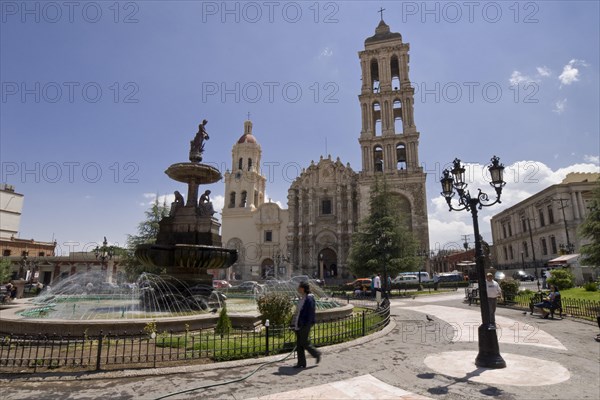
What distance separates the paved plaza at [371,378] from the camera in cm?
447

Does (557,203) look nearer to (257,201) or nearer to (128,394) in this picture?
(257,201)

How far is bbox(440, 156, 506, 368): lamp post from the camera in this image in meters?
5.94

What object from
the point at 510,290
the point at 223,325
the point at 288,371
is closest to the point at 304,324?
the point at 288,371

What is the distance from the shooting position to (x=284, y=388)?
4668mm

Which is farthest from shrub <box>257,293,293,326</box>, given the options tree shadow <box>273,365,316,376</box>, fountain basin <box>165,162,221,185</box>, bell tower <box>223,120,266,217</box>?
bell tower <box>223,120,266,217</box>

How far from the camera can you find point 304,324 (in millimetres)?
5715

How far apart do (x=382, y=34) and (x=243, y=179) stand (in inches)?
1172

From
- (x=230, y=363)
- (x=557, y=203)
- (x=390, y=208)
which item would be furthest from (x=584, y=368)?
(x=557, y=203)

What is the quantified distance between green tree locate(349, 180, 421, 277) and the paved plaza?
65.1 feet

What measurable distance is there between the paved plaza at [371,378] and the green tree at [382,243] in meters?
19.9

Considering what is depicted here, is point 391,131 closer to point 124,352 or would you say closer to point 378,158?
point 378,158

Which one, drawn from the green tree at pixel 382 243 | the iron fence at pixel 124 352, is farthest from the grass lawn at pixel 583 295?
the iron fence at pixel 124 352

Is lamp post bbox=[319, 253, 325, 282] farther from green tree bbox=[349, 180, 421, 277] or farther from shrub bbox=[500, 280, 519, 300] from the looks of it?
shrub bbox=[500, 280, 519, 300]

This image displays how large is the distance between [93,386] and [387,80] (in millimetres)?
49985
